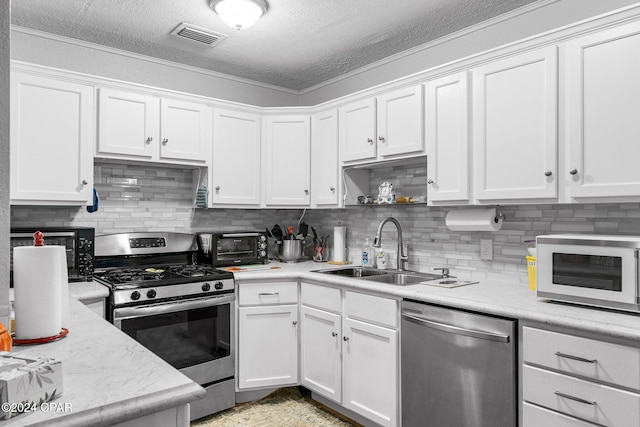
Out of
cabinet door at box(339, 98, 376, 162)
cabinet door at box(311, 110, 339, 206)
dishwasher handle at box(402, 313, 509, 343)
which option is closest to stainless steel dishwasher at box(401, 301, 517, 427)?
dishwasher handle at box(402, 313, 509, 343)

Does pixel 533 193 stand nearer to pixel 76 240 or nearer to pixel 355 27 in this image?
pixel 355 27

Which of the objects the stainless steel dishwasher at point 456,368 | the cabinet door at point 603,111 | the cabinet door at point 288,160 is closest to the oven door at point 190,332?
the cabinet door at point 288,160

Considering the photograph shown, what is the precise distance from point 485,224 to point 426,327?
2.42 feet

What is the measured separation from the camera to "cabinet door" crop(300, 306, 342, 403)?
110 inches

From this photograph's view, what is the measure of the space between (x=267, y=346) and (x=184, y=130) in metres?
1.69

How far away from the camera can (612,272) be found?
179cm

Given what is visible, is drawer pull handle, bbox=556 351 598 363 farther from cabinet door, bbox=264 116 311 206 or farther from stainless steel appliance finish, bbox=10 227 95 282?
stainless steel appliance finish, bbox=10 227 95 282

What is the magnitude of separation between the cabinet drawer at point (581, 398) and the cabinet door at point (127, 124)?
2.67 metres

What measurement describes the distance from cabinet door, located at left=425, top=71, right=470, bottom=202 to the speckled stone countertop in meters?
0.57

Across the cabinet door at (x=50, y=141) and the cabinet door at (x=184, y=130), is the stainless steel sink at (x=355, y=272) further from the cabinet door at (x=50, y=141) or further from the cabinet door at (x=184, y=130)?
the cabinet door at (x=50, y=141)

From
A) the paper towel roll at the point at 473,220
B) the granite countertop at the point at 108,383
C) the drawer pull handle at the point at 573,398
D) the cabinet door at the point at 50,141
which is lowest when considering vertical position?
the drawer pull handle at the point at 573,398

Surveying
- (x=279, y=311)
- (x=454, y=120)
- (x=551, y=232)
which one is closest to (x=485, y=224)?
(x=551, y=232)

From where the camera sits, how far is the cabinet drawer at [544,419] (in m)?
1.70

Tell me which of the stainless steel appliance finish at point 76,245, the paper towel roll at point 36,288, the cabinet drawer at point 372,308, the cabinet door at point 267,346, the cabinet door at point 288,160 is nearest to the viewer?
the paper towel roll at point 36,288
